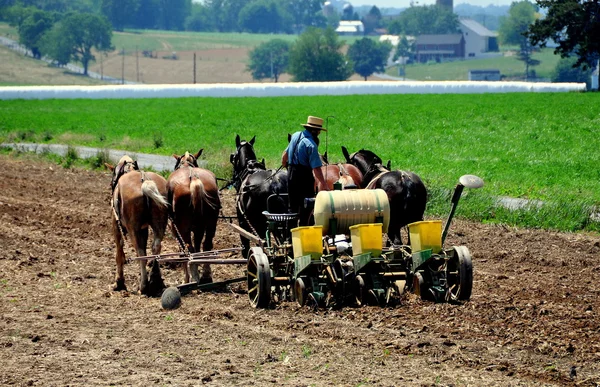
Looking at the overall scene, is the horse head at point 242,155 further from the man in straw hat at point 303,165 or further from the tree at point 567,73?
the tree at point 567,73

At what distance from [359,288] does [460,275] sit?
1127mm

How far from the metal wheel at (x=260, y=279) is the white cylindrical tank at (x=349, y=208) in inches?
31.8

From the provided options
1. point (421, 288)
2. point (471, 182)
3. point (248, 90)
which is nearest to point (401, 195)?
point (471, 182)

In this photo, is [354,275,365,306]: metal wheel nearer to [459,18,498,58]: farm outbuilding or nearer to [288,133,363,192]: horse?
[288,133,363,192]: horse

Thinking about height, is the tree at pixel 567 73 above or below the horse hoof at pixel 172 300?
below

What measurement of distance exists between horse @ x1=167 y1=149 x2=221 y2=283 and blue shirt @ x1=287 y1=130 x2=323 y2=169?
69.1 inches

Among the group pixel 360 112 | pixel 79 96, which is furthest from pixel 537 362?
pixel 79 96

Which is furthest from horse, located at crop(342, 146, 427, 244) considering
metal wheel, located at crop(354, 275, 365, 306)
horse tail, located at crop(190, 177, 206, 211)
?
metal wheel, located at crop(354, 275, 365, 306)

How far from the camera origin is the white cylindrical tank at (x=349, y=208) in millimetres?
11414

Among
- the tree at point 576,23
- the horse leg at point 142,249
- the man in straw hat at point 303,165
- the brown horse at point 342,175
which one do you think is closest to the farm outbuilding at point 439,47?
the tree at point 576,23

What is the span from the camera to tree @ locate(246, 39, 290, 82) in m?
148

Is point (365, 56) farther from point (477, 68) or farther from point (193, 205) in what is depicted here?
point (193, 205)

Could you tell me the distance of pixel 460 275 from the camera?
433 inches

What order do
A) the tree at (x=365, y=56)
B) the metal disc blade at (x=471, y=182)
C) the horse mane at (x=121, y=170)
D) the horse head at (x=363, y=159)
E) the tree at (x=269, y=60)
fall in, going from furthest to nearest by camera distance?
1. the tree at (x=365, y=56)
2. the tree at (x=269, y=60)
3. the horse head at (x=363, y=159)
4. the horse mane at (x=121, y=170)
5. the metal disc blade at (x=471, y=182)
